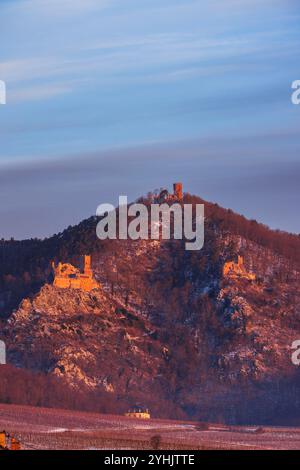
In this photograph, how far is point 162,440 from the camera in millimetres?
161000

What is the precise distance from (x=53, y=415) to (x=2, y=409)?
14.4 feet

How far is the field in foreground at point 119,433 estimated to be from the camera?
154 meters

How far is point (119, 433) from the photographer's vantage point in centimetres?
17000

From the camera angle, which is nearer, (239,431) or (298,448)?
(298,448)

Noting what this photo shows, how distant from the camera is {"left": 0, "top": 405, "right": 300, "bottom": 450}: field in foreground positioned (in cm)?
15388
